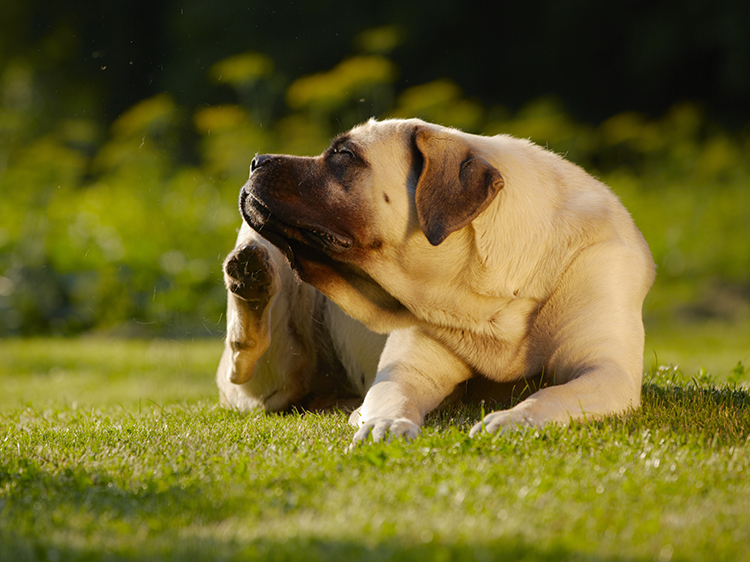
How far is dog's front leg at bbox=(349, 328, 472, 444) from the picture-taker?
10.9ft

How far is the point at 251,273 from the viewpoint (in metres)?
3.68

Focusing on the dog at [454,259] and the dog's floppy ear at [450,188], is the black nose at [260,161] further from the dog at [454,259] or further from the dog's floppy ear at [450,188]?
the dog's floppy ear at [450,188]

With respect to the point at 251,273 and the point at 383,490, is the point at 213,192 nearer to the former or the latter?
the point at 251,273

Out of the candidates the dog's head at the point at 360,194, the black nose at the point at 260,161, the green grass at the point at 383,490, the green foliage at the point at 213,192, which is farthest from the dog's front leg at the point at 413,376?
the green foliage at the point at 213,192

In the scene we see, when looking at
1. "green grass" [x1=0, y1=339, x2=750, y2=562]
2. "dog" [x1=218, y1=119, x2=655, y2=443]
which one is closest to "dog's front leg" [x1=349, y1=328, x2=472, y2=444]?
"dog" [x1=218, y1=119, x2=655, y2=443]

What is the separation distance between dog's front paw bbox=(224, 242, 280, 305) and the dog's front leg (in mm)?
610

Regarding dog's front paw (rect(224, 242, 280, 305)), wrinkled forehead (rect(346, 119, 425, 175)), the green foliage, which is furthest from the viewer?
the green foliage

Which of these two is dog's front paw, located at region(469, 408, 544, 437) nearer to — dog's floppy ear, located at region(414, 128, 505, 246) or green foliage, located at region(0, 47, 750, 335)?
dog's floppy ear, located at region(414, 128, 505, 246)

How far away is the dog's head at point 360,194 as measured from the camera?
11.0 ft

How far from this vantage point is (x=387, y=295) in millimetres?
3570

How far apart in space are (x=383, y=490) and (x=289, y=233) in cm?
145

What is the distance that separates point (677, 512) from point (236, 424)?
2.03 m

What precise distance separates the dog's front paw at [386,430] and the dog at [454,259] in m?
0.12

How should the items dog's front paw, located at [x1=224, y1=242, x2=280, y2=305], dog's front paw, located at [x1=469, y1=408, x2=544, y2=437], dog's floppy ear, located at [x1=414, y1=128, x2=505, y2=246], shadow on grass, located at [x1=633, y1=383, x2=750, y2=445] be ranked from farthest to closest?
dog's front paw, located at [x1=224, y1=242, x2=280, y2=305] → dog's floppy ear, located at [x1=414, y1=128, x2=505, y2=246] → shadow on grass, located at [x1=633, y1=383, x2=750, y2=445] → dog's front paw, located at [x1=469, y1=408, x2=544, y2=437]
